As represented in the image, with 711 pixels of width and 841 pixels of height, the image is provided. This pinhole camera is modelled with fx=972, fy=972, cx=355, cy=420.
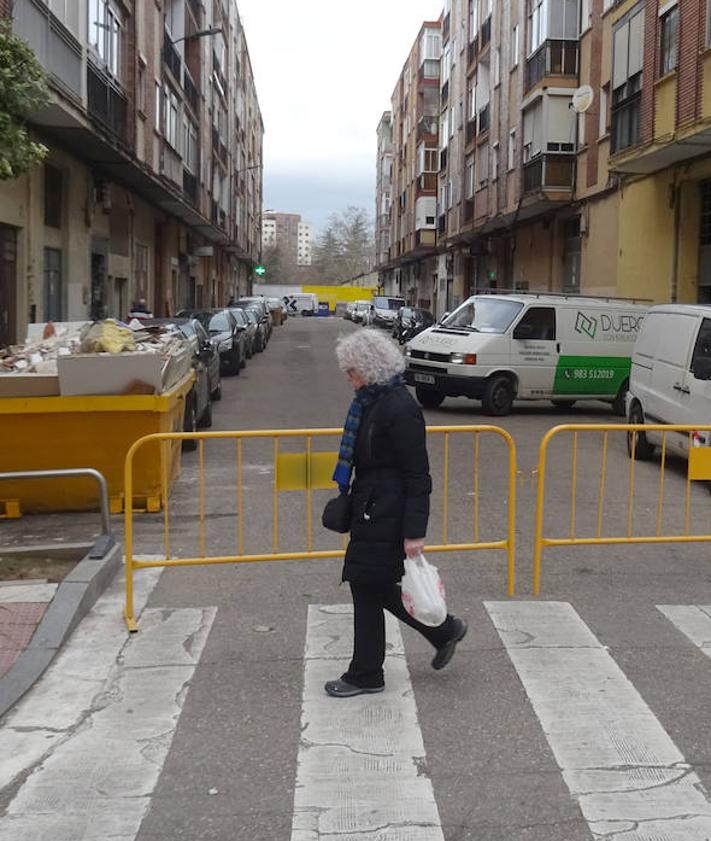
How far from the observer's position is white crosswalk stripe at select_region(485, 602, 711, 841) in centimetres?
356

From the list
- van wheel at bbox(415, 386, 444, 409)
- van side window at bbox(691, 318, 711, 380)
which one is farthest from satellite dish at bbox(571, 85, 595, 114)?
van side window at bbox(691, 318, 711, 380)

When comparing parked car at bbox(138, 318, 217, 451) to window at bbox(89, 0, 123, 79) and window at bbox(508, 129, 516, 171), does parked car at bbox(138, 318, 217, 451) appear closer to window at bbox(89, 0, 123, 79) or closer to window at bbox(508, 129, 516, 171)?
window at bbox(89, 0, 123, 79)

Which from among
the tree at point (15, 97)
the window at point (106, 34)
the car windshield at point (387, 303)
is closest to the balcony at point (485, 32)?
the car windshield at point (387, 303)

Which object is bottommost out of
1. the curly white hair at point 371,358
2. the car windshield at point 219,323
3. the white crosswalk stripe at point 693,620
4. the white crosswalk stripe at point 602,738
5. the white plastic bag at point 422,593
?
the white crosswalk stripe at point 602,738

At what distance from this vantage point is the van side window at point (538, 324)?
16516 mm

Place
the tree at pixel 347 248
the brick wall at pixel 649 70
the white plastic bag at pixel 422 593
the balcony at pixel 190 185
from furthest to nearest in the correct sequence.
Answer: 1. the tree at pixel 347 248
2. the balcony at pixel 190 185
3. the brick wall at pixel 649 70
4. the white plastic bag at pixel 422 593

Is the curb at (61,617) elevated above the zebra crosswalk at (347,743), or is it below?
above

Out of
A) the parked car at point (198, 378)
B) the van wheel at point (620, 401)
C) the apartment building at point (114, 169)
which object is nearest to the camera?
the parked car at point (198, 378)

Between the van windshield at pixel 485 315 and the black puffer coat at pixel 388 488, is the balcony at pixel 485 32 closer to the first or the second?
the van windshield at pixel 485 315

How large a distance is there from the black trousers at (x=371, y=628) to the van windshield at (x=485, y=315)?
39.8 ft

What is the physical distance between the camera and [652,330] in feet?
39.7

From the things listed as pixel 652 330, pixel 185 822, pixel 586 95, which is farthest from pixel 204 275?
pixel 185 822

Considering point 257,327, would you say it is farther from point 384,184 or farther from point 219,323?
point 384,184

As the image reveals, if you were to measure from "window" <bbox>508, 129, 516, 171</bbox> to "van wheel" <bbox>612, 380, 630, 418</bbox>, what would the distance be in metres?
16.5
